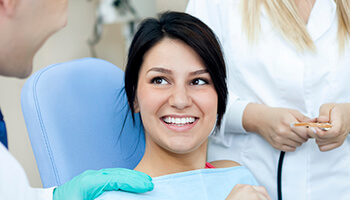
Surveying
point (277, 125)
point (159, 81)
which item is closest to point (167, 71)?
point (159, 81)

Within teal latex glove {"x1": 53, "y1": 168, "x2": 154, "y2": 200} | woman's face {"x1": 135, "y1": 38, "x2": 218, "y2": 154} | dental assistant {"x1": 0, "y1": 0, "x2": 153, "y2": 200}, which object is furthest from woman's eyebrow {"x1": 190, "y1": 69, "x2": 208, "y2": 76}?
dental assistant {"x1": 0, "y1": 0, "x2": 153, "y2": 200}

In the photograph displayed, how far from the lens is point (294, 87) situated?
147cm

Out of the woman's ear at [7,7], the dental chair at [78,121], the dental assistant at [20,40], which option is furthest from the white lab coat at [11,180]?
the dental chair at [78,121]

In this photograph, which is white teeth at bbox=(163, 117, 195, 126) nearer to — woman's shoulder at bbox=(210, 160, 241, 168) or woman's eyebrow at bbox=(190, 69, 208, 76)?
woman's eyebrow at bbox=(190, 69, 208, 76)

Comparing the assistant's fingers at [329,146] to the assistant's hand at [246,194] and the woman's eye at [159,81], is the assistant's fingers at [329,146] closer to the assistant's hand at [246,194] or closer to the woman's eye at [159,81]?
the assistant's hand at [246,194]

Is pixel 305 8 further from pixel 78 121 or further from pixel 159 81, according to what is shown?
pixel 78 121

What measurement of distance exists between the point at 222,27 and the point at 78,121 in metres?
0.63

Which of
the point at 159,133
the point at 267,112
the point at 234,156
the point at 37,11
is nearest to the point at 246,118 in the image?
the point at 267,112

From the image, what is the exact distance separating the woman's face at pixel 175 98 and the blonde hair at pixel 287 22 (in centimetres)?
30

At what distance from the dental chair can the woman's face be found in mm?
208

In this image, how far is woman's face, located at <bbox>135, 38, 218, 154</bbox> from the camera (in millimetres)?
1278

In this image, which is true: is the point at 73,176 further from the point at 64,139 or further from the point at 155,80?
the point at 155,80

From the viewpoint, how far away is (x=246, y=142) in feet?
5.08

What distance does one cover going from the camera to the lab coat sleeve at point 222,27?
1.49 m
